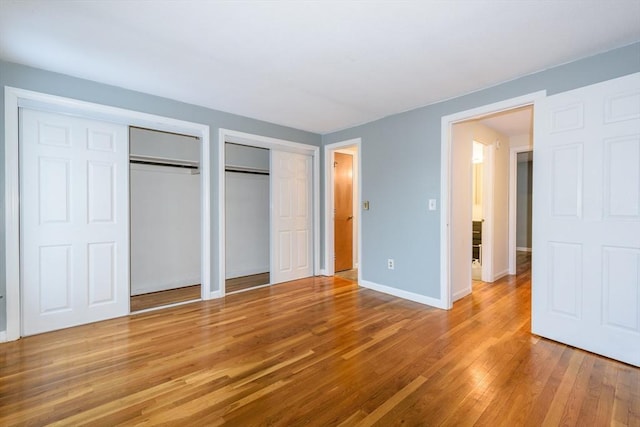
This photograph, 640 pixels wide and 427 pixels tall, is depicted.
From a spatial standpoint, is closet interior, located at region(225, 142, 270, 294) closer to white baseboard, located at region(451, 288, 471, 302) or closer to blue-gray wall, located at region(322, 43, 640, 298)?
blue-gray wall, located at region(322, 43, 640, 298)

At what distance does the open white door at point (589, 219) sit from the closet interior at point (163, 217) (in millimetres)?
3965

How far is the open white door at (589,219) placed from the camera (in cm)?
212

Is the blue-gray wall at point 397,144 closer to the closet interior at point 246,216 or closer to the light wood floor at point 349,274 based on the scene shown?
the light wood floor at point 349,274

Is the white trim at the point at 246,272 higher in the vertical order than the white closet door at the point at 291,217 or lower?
lower

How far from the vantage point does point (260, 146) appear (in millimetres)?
4266

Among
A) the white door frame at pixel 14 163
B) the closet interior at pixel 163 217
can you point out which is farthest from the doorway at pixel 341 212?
the white door frame at pixel 14 163

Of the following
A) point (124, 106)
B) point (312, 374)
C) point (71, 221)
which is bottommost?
point (312, 374)

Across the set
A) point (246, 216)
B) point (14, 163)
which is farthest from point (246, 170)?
point (14, 163)

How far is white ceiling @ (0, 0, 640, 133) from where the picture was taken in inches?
70.5

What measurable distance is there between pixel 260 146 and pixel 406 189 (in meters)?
2.19

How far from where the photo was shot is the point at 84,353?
2307 mm

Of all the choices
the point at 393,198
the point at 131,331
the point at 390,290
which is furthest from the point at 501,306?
the point at 131,331

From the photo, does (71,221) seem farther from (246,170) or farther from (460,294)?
(460,294)

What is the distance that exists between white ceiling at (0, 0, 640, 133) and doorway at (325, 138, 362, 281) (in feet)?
6.23
